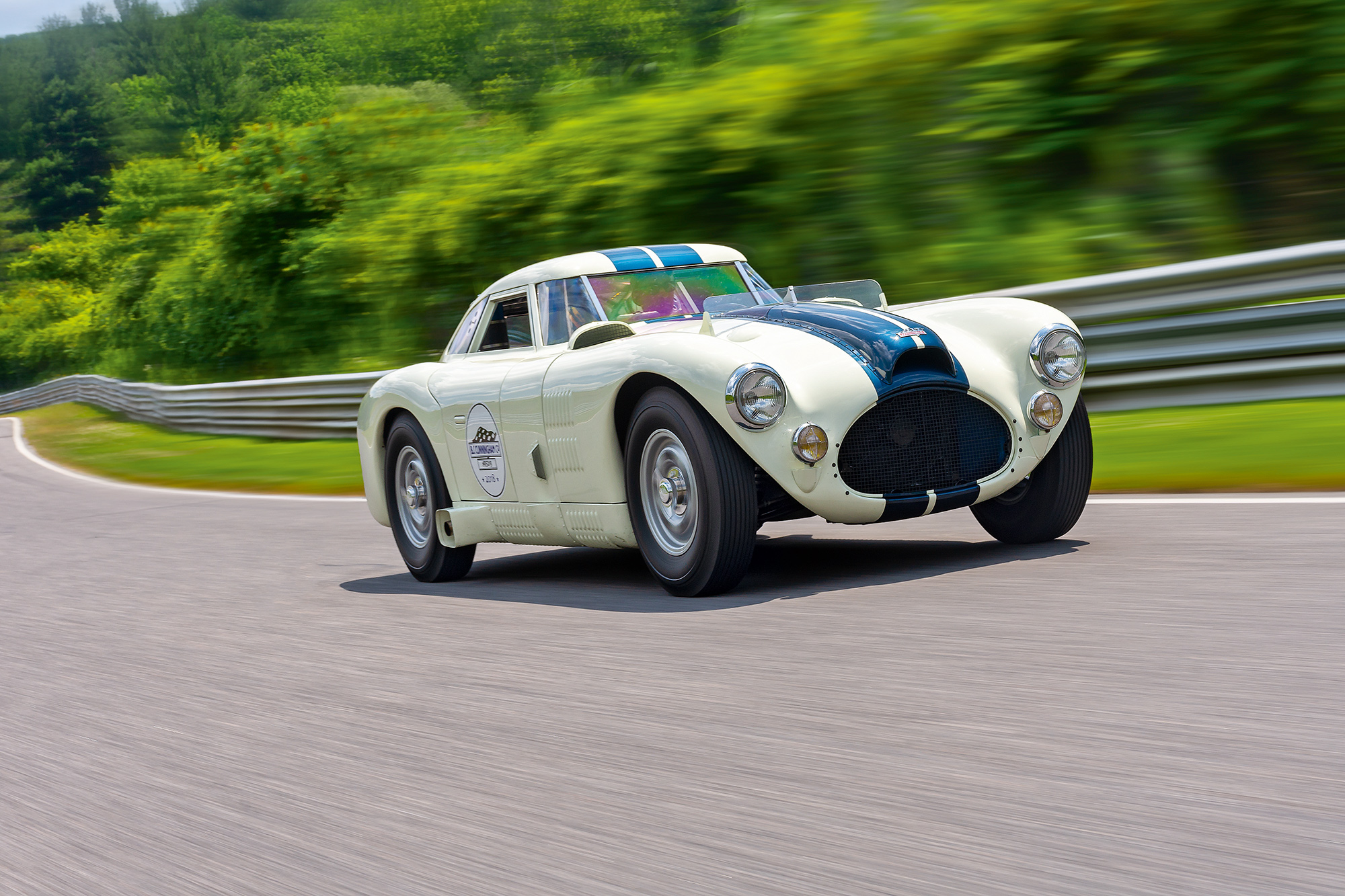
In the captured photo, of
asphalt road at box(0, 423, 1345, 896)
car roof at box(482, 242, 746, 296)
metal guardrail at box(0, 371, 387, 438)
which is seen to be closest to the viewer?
asphalt road at box(0, 423, 1345, 896)

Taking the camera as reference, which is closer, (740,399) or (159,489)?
(740,399)

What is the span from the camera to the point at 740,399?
189 inches

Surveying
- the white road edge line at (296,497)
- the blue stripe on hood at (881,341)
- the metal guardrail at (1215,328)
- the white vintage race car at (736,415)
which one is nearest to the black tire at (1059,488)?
the white vintage race car at (736,415)

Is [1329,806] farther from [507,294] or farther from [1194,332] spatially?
[1194,332]

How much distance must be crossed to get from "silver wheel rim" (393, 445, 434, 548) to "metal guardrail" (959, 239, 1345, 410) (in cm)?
430

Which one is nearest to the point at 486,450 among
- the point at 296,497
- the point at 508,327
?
the point at 508,327

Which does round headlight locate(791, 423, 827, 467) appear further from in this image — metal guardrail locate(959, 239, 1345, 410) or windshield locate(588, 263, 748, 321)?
metal guardrail locate(959, 239, 1345, 410)

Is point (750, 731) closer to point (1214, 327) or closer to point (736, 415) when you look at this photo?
point (736, 415)

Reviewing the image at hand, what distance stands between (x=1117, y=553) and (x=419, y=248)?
17.3 meters

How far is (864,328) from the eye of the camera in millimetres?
5168

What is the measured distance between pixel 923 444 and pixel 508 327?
234 cm

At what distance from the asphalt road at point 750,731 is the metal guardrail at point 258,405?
11685mm

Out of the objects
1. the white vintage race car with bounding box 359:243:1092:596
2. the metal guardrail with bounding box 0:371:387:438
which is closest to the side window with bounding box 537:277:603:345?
the white vintage race car with bounding box 359:243:1092:596

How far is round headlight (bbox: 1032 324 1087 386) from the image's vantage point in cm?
528
